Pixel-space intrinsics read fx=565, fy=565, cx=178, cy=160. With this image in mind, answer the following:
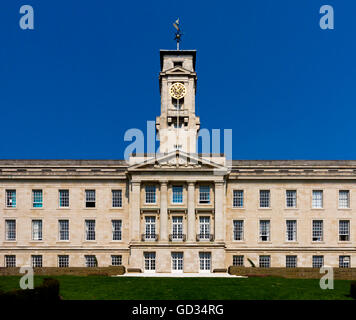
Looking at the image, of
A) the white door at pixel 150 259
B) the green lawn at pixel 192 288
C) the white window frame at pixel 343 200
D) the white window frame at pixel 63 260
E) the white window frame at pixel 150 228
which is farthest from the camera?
the white window frame at pixel 343 200

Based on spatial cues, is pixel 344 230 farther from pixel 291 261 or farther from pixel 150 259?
pixel 150 259

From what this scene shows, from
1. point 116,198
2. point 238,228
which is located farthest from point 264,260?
point 116,198

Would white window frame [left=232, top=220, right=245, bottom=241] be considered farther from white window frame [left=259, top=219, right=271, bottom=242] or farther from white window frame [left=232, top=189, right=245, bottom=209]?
white window frame [left=259, top=219, right=271, bottom=242]

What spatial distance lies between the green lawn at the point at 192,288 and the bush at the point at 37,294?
3.30 meters

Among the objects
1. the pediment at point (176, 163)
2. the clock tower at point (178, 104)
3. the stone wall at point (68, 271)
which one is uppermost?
the clock tower at point (178, 104)

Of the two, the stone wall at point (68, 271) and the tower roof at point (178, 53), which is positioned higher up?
the tower roof at point (178, 53)

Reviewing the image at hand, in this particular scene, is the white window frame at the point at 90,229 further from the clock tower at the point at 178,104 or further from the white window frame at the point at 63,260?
the clock tower at the point at 178,104

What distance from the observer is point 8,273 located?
52875 millimetres

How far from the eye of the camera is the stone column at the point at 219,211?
63.8m

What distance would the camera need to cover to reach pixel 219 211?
64.2m

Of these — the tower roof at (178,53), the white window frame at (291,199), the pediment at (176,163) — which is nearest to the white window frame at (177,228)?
the pediment at (176,163)

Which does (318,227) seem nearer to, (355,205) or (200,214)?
(355,205)

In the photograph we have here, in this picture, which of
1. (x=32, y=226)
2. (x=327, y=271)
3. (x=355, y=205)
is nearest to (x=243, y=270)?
(x=327, y=271)

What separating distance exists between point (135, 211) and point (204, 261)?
31.6 feet
